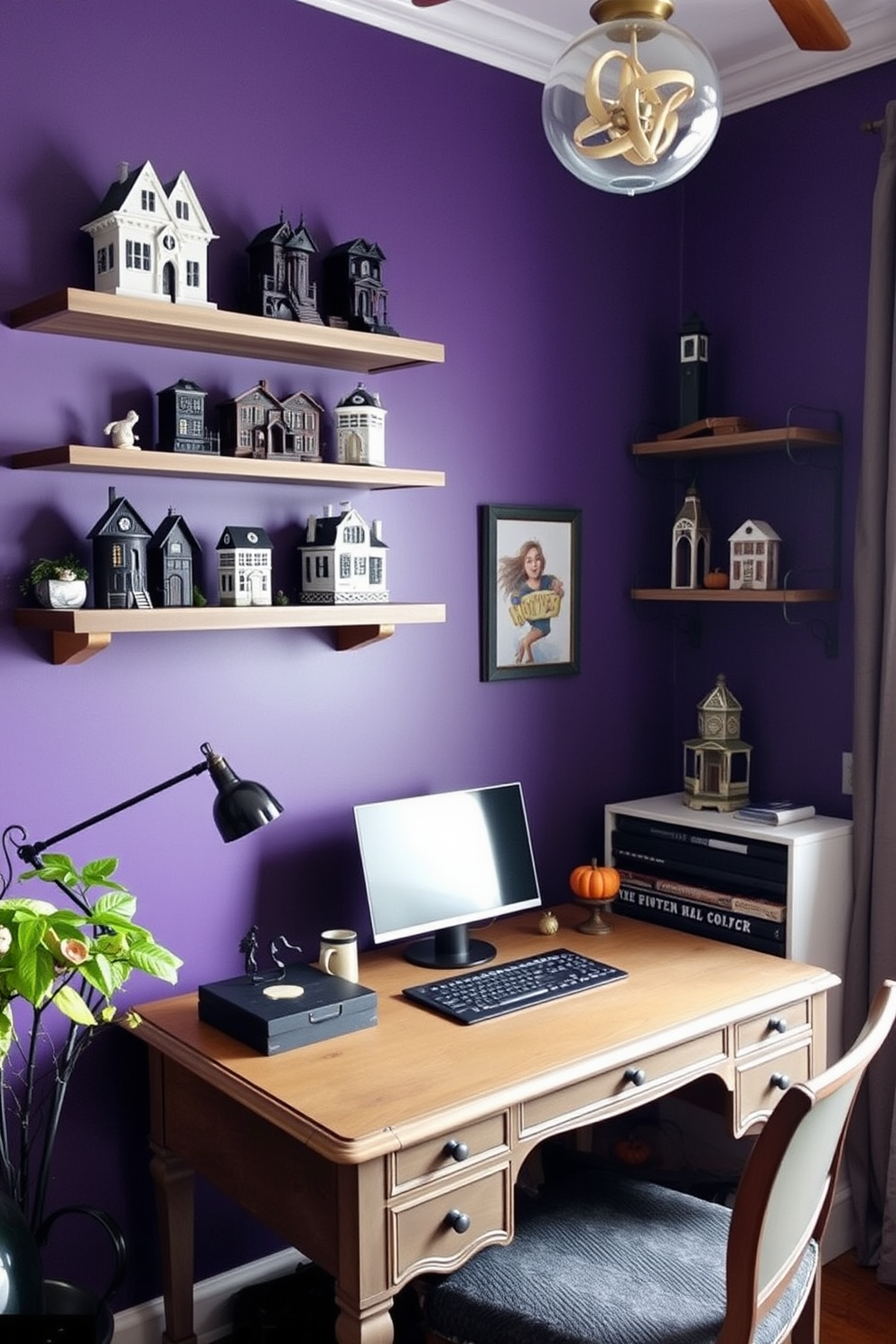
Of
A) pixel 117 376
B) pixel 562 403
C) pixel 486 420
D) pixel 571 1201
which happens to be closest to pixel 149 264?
pixel 117 376

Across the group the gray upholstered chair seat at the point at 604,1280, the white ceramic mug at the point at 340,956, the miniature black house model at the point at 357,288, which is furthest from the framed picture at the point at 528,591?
the gray upholstered chair seat at the point at 604,1280

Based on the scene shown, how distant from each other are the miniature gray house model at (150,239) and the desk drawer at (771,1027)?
1.66 meters

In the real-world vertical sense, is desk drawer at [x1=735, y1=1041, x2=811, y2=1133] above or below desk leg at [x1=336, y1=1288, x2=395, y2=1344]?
above

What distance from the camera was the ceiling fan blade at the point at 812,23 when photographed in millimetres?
1487

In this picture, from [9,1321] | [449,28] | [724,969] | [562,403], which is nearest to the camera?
[9,1321]

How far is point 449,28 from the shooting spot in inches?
108

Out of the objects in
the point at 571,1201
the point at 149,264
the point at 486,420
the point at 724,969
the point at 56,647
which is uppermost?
the point at 149,264

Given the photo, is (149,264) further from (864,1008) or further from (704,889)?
(864,1008)

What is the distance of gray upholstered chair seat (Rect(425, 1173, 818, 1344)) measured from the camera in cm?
186

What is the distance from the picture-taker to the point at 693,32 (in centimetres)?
289

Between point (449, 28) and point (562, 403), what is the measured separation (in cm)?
86

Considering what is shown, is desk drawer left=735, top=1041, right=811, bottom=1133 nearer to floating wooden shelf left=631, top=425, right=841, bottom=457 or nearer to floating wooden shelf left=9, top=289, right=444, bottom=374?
floating wooden shelf left=631, top=425, right=841, bottom=457

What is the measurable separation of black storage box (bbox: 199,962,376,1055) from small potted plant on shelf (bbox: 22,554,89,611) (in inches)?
28.3

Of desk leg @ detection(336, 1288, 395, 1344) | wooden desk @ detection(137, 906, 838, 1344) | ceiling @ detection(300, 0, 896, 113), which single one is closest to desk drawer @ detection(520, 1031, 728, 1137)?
wooden desk @ detection(137, 906, 838, 1344)
